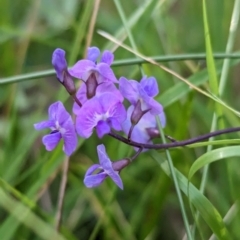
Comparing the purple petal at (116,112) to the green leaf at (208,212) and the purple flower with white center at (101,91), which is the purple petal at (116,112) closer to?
the purple flower with white center at (101,91)

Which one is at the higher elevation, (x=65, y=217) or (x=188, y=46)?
(x=188, y=46)

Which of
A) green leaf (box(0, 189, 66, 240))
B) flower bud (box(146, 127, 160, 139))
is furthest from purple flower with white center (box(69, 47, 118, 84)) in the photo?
green leaf (box(0, 189, 66, 240))

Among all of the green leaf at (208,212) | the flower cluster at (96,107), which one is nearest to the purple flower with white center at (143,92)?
the flower cluster at (96,107)

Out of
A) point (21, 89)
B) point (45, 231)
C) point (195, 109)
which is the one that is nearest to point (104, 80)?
point (45, 231)

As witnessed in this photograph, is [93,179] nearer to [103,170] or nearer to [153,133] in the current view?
[103,170]

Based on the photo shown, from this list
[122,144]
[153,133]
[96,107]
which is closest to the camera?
[96,107]

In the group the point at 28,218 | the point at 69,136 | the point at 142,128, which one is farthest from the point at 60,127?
the point at 28,218

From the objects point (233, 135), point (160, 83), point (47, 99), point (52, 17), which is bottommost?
point (233, 135)

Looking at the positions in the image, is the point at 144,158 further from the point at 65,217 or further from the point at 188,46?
the point at 188,46
